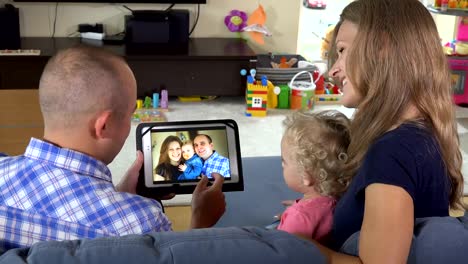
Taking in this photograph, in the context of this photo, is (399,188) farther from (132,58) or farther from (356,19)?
(132,58)

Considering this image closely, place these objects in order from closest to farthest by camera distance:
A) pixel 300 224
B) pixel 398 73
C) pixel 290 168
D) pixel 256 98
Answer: pixel 398 73, pixel 300 224, pixel 290 168, pixel 256 98

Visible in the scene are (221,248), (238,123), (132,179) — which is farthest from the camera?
(238,123)

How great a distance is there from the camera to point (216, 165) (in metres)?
2.00

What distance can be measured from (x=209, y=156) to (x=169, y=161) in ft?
0.39

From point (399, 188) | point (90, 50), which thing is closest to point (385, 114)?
point (399, 188)

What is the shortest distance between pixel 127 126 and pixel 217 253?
0.51m

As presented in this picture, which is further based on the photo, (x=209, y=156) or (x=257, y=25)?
(x=257, y=25)

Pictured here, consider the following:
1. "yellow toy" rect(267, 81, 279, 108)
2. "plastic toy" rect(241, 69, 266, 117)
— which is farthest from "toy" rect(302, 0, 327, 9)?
"plastic toy" rect(241, 69, 266, 117)

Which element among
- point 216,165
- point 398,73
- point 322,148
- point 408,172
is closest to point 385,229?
point 408,172

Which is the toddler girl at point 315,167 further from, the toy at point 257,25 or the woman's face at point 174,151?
the toy at point 257,25

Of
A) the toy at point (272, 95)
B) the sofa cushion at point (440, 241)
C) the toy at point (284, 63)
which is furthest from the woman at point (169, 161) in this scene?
the toy at point (284, 63)

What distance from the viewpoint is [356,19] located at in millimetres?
1519

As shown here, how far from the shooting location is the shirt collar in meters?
1.35

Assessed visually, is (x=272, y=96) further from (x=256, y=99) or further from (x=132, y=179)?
(x=132, y=179)
